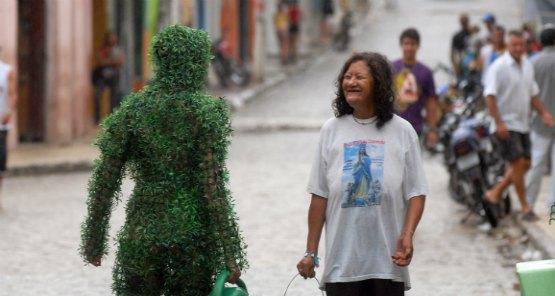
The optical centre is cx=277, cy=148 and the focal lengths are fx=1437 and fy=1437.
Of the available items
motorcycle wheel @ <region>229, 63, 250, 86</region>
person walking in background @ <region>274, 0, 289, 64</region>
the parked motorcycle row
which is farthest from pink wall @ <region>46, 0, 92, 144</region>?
person walking in background @ <region>274, 0, 289, 64</region>

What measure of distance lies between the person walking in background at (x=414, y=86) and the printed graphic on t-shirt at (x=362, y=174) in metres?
6.17

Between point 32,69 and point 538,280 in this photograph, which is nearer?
point 538,280

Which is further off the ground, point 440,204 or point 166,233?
point 166,233

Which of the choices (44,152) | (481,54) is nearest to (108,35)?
(44,152)

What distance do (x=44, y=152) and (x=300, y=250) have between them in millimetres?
9880

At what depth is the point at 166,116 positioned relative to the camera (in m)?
6.14

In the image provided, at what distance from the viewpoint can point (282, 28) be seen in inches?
1572

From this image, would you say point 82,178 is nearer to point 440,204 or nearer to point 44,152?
point 44,152

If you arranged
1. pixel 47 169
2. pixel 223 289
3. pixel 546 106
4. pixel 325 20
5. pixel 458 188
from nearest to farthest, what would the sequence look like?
1. pixel 223 289
2. pixel 546 106
3. pixel 458 188
4. pixel 47 169
5. pixel 325 20

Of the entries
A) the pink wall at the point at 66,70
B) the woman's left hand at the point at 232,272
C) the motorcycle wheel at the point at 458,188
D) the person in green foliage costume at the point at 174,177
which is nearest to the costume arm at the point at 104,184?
the person in green foliage costume at the point at 174,177

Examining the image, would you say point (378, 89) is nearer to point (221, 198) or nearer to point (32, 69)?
point (221, 198)

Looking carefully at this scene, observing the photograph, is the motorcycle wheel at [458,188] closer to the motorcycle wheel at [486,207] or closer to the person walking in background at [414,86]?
the motorcycle wheel at [486,207]

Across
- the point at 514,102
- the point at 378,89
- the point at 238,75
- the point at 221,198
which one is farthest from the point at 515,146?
the point at 238,75

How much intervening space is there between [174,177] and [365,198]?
0.82m
